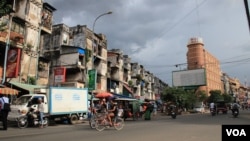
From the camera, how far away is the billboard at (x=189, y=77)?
71.6 metres

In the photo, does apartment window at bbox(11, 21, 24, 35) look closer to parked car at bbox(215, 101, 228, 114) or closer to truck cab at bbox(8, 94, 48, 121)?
truck cab at bbox(8, 94, 48, 121)

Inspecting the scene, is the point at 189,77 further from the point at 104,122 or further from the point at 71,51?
the point at 104,122

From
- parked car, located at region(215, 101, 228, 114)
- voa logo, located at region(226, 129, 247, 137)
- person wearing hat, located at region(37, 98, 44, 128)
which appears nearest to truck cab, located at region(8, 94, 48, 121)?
person wearing hat, located at region(37, 98, 44, 128)

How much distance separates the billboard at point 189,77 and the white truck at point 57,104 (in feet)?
161

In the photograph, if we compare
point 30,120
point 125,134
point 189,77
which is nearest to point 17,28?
point 30,120

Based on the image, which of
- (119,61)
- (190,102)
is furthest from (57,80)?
(190,102)

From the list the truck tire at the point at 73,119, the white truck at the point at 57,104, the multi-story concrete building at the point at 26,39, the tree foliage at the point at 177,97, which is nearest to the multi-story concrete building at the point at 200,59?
the tree foliage at the point at 177,97

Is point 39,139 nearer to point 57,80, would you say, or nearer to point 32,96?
point 32,96

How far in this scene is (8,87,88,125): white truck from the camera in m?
20.4

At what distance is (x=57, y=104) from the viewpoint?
22.9 metres

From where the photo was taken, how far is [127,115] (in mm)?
30109

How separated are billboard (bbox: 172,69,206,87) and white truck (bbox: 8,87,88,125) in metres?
49.2

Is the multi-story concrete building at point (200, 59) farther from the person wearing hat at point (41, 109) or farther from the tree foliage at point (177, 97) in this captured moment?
the person wearing hat at point (41, 109)

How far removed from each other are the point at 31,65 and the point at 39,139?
2102 cm
